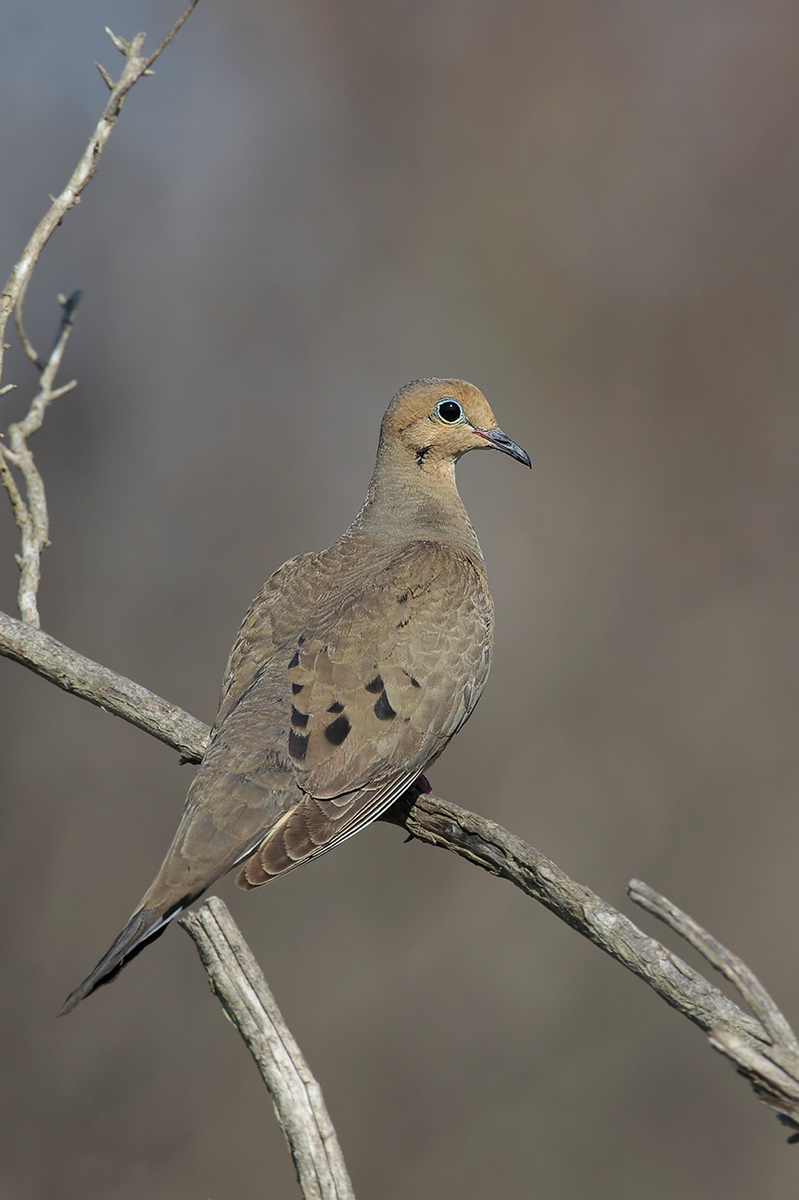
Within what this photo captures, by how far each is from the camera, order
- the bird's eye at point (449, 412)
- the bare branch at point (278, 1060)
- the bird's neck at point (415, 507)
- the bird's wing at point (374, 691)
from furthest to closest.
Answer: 1. the bird's eye at point (449, 412)
2. the bird's neck at point (415, 507)
3. the bird's wing at point (374, 691)
4. the bare branch at point (278, 1060)

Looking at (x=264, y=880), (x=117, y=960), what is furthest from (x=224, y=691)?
(x=117, y=960)

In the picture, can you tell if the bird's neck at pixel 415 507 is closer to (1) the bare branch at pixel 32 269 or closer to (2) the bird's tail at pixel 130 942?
(1) the bare branch at pixel 32 269

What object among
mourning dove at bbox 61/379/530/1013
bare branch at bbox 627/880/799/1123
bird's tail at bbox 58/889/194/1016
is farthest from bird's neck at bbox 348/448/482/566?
bare branch at bbox 627/880/799/1123

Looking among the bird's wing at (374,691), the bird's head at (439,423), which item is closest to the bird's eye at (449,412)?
the bird's head at (439,423)

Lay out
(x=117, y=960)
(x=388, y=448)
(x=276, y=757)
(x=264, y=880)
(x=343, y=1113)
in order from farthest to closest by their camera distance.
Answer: (x=343, y=1113), (x=388, y=448), (x=276, y=757), (x=264, y=880), (x=117, y=960)

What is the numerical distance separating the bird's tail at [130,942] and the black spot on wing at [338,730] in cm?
60

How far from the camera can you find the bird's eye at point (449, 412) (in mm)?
3828

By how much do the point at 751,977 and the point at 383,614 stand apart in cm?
166

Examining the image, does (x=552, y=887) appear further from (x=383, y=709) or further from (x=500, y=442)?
(x=500, y=442)

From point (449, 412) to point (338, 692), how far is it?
1348mm

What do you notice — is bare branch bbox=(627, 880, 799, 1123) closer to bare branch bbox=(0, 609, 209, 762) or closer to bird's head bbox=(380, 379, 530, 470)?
bare branch bbox=(0, 609, 209, 762)

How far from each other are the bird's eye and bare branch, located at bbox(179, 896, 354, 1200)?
2410 mm

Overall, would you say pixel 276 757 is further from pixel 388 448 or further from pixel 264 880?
pixel 388 448

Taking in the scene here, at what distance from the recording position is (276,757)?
2.76 meters
